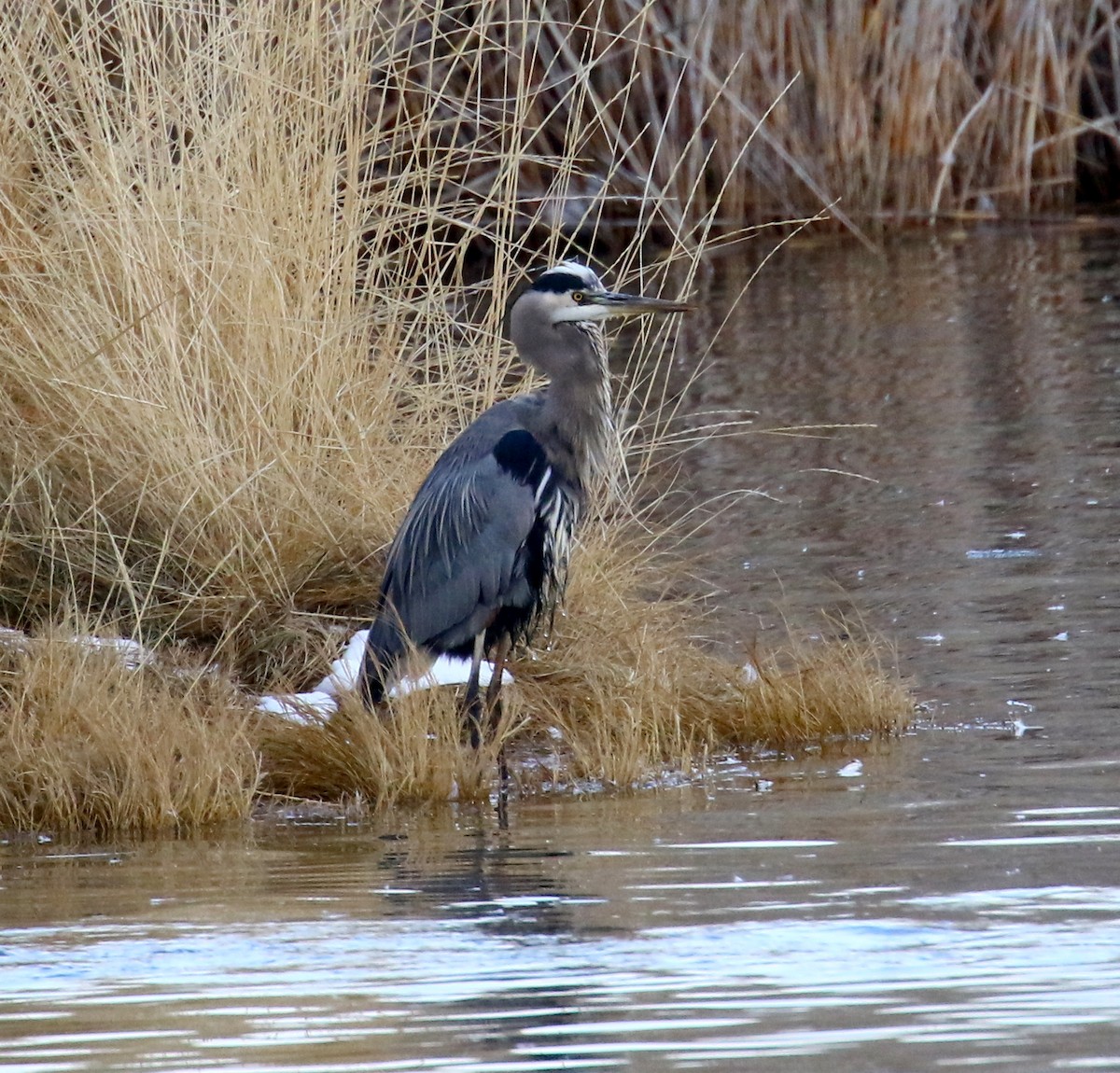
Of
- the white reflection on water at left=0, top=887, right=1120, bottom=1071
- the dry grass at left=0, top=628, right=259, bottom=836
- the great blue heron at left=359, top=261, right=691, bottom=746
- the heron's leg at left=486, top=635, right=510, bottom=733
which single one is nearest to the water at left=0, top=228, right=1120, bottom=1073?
the white reflection on water at left=0, top=887, right=1120, bottom=1071

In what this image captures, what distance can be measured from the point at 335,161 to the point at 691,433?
4.11 m

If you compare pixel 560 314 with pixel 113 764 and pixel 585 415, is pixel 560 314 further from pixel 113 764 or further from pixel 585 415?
pixel 113 764

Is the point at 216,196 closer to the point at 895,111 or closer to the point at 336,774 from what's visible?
the point at 336,774

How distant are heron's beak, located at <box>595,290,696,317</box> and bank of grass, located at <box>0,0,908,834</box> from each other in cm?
42

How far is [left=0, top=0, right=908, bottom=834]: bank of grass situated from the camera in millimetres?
5723

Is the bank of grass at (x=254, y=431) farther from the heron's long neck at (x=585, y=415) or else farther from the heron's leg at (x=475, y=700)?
the heron's long neck at (x=585, y=415)

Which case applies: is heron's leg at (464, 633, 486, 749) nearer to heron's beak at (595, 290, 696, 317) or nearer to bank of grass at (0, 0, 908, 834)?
bank of grass at (0, 0, 908, 834)

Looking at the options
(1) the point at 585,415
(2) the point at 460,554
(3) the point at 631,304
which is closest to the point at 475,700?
(2) the point at 460,554

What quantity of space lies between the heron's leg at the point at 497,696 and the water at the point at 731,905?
23 cm

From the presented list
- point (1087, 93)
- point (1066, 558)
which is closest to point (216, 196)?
point (1066, 558)

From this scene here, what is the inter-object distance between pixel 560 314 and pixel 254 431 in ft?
3.12

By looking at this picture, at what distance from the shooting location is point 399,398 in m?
7.50

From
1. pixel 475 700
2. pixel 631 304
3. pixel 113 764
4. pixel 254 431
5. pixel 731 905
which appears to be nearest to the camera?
pixel 731 905

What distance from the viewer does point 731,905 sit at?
4047mm
